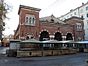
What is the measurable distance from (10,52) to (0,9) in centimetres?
804

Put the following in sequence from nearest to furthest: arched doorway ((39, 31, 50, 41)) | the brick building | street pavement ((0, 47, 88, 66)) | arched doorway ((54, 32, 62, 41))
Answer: street pavement ((0, 47, 88, 66)) < the brick building < arched doorway ((39, 31, 50, 41)) < arched doorway ((54, 32, 62, 41))

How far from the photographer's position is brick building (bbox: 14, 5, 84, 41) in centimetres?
3841

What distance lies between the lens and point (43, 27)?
135 feet

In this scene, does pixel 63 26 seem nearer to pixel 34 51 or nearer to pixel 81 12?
pixel 34 51

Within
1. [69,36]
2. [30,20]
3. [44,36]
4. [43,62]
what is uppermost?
[30,20]

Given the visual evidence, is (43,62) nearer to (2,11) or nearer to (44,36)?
(2,11)

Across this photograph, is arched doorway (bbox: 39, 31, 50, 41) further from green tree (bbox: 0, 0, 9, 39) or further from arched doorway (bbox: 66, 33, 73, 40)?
green tree (bbox: 0, 0, 9, 39)

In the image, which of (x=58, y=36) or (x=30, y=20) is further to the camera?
(x=58, y=36)

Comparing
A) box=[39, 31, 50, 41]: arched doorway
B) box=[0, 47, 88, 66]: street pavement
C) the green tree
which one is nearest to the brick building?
box=[39, 31, 50, 41]: arched doorway

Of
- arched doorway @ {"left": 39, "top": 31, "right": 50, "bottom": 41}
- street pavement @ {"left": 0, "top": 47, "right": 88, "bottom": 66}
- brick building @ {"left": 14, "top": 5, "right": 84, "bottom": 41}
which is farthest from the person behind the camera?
arched doorway @ {"left": 39, "top": 31, "right": 50, "bottom": 41}

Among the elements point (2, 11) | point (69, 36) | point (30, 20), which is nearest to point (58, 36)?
point (69, 36)


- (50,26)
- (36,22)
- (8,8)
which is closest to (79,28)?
(50,26)

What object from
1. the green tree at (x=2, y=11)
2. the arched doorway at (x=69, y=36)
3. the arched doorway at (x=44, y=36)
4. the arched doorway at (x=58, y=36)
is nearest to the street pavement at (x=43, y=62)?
the green tree at (x=2, y=11)

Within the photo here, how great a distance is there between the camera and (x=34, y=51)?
25.5m
